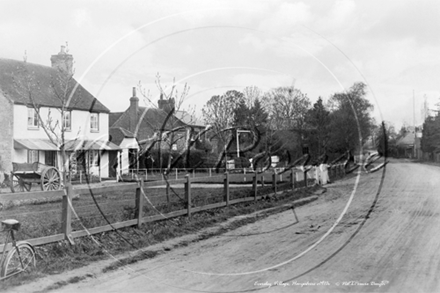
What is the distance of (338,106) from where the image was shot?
19.5 ft

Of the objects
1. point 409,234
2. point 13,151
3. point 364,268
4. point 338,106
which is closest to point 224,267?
point 364,268

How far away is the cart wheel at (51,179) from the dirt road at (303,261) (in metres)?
10.0

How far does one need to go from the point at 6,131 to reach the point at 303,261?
20516mm

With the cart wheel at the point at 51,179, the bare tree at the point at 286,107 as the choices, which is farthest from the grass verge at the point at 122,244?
the cart wheel at the point at 51,179

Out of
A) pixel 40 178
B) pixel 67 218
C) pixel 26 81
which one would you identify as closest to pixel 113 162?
pixel 40 178

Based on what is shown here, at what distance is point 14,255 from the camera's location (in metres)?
5.27

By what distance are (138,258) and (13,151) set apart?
18.5 metres

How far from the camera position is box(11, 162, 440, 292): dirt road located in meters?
4.92

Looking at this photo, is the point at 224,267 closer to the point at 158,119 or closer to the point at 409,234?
the point at 158,119

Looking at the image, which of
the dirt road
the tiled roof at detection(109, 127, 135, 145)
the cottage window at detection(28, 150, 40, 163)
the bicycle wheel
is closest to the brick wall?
the cottage window at detection(28, 150, 40, 163)

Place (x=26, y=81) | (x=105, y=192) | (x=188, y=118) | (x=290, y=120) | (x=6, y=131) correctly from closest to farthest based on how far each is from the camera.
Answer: (x=290, y=120)
(x=105, y=192)
(x=188, y=118)
(x=26, y=81)
(x=6, y=131)

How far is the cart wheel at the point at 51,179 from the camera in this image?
1684 centimetres

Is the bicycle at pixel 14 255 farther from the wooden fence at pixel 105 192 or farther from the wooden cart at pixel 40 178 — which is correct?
the wooden cart at pixel 40 178

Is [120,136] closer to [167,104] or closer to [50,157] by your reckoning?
[167,104]
